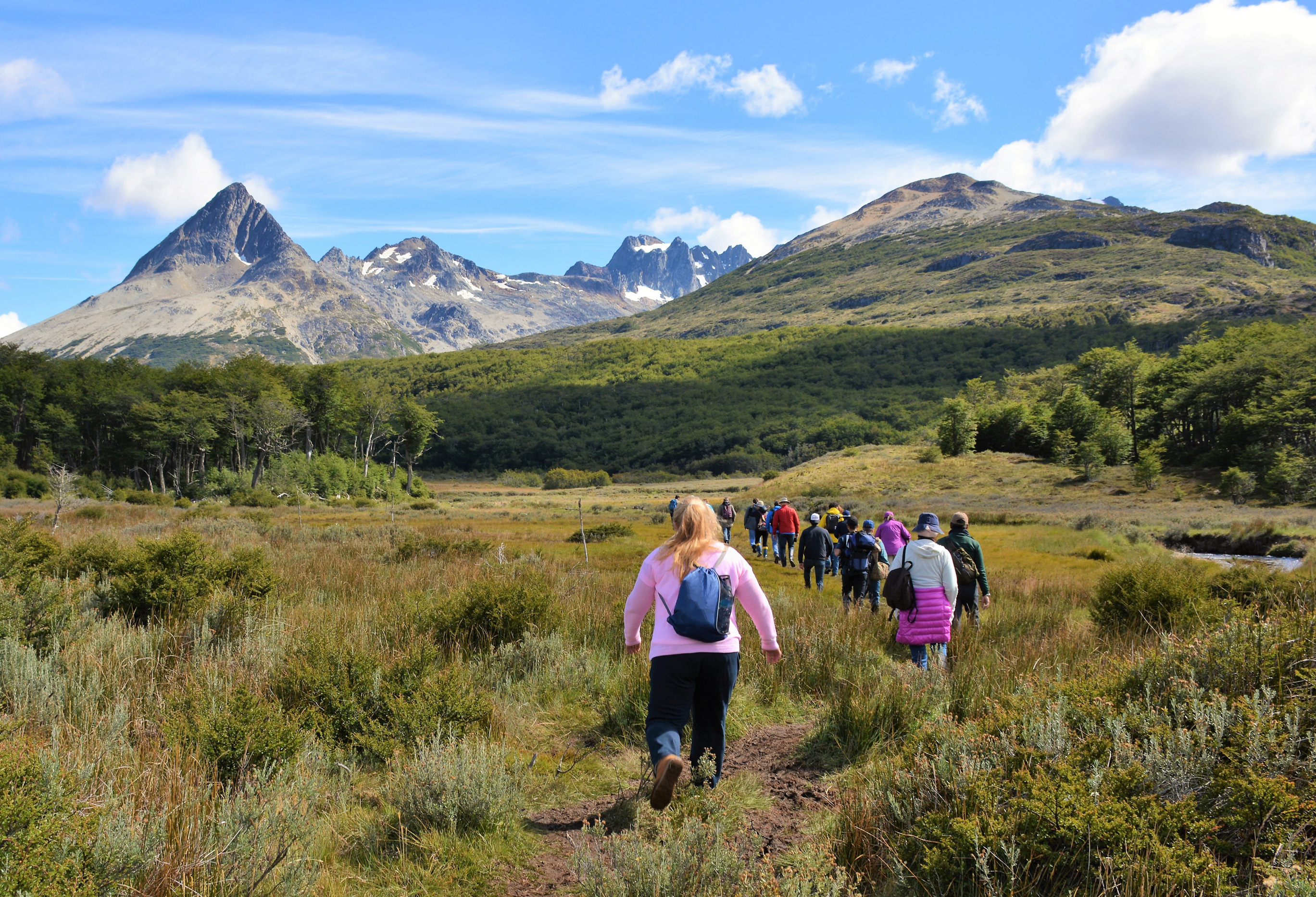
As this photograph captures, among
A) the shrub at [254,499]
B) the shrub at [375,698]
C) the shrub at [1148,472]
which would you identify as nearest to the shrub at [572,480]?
the shrub at [254,499]

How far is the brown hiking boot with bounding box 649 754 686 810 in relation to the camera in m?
3.18

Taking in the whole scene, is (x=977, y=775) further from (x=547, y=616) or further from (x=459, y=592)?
(x=459, y=592)

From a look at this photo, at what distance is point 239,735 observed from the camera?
11.9 feet

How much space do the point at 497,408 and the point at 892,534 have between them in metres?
146

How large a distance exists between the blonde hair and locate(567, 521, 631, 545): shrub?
2079 centimetres

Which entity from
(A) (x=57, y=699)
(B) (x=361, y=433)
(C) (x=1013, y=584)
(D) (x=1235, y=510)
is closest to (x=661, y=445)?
(B) (x=361, y=433)

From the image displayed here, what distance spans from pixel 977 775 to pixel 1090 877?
48 centimetres

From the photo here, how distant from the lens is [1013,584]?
12594 mm

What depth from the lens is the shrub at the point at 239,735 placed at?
11.6 feet

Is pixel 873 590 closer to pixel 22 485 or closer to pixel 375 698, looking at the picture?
pixel 375 698

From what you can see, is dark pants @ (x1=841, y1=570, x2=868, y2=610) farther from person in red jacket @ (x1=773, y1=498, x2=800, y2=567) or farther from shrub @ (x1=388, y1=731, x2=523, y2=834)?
shrub @ (x1=388, y1=731, x2=523, y2=834)

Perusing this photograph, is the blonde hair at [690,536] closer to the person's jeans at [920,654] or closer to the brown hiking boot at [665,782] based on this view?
the brown hiking boot at [665,782]

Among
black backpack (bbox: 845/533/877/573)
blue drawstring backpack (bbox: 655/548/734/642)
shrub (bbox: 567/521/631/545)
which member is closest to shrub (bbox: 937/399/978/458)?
shrub (bbox: 567/521/631/545)

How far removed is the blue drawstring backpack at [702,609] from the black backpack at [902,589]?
3.16m
